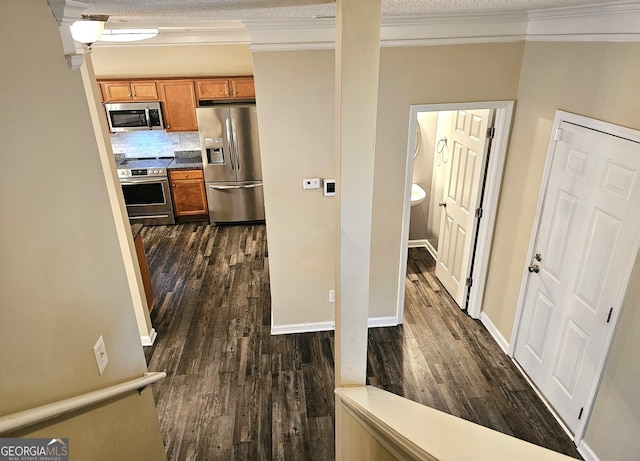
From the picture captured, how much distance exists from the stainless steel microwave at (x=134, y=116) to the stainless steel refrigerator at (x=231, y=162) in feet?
2.36

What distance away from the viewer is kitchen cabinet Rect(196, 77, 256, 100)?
223 inches

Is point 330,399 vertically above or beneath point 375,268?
beneath

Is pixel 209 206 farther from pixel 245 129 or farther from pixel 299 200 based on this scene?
pixel 299 200

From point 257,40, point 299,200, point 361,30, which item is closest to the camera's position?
point 361,30

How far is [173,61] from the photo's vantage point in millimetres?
5754

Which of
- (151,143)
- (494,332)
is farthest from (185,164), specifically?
(494,332)

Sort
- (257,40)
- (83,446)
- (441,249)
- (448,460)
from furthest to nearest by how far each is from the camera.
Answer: (441,249)
(257,40)
(83,446)
(448,460)

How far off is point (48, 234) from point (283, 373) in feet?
8.31

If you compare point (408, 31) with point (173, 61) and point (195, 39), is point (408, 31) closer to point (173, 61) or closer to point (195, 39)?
point (195, 39)

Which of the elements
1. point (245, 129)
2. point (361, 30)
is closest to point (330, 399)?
point (361, 30)

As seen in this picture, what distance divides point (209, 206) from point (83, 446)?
16.3 ft

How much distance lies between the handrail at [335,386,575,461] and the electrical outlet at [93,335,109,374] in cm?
95

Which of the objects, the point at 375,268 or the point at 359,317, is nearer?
the point at 359,317

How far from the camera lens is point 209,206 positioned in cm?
609
